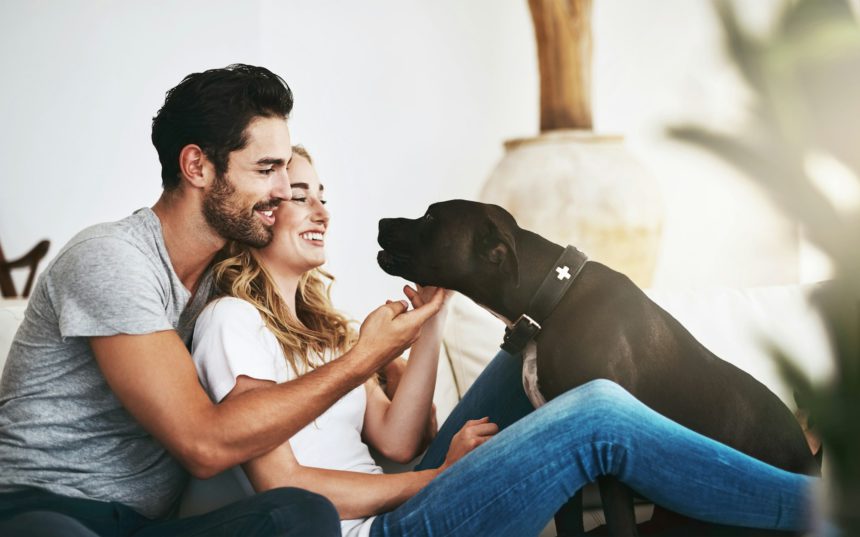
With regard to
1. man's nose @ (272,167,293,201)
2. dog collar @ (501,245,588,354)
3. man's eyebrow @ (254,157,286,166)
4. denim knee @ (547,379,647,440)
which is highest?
man's eyebrow @ (254,157,286,166)

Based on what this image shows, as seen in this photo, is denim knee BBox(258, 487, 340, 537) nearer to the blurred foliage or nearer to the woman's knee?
the woman's knee

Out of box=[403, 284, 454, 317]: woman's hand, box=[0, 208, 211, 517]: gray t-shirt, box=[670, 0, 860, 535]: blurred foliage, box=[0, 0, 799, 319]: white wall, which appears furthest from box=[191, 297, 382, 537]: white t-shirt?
box=[0, 0, 799, 319]: white wall

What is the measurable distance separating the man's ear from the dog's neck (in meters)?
0.66

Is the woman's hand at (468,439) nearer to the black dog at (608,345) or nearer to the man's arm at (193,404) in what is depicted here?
the black dog at (608,345)

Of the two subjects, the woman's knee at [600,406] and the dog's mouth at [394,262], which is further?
the dog's mouth at [394,262]

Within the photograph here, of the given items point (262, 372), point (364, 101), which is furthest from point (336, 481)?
point (364, 101)

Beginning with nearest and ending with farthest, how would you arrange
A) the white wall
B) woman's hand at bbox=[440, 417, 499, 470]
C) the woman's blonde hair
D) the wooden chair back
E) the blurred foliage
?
the blurred foliage < woman's hand at bbox=[440, 417, 499, 470] < the woman's blonde hair < the white wall < the wooden chair back

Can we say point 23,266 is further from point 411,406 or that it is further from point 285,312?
point 411,406

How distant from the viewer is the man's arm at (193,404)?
1364mm

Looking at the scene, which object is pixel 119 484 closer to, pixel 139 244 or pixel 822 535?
pixel 139 244

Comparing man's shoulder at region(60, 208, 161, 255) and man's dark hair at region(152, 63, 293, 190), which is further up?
man's dark hair at region(152, 63, 293, 190)

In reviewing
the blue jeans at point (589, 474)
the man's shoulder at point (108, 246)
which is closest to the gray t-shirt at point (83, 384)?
the man's shoulder at point (108, 246)

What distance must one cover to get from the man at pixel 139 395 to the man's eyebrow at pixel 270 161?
138mm

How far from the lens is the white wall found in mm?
3361
